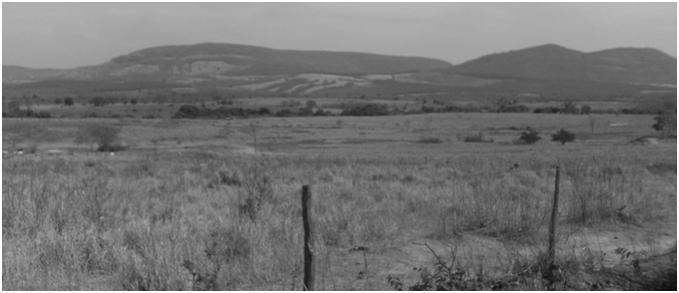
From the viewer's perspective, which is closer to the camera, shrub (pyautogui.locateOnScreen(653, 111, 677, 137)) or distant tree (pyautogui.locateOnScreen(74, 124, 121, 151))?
distant tree (pyautogui.locateOnScreen(74, 124, 121, 151))

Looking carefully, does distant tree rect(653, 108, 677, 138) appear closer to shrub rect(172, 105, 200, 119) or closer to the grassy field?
the grassy field

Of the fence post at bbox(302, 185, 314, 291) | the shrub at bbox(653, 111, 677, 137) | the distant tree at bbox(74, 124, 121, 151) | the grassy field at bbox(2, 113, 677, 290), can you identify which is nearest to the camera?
the fence post at bbox(302, 185, 314, 291)

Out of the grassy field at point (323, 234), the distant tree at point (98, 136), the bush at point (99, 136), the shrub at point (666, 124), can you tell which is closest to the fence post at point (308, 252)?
the grassy field at point (323, 234)

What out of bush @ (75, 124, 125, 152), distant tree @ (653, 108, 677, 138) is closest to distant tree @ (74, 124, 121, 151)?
bush @ (75, 124, 125, 152)

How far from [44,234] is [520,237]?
565 cm

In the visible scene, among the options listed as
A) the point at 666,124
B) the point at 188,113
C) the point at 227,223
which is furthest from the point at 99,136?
the point at 227,223

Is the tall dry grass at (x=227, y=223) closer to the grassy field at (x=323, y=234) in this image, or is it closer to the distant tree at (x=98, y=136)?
the grassy field at (x=323, y=234)

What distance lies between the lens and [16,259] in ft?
23.7

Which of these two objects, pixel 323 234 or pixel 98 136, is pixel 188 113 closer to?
pixel 98 136

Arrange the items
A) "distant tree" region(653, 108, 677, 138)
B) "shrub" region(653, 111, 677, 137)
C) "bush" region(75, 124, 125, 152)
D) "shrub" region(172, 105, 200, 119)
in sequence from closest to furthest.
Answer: "bush" region(75, 124, 125, 152)
"distant tree" region(653, 108, 677, 138)
"shrub" region(653, 111, 677, 137)
"shrub" region(172, 105, 200, 119)

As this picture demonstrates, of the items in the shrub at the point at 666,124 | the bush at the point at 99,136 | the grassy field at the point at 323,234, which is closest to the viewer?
the grassy field at the point at 323,234

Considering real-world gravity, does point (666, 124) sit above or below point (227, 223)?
below

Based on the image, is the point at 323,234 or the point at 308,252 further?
the point at 323,234

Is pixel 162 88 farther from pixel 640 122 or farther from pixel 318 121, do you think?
pixel 640 122
